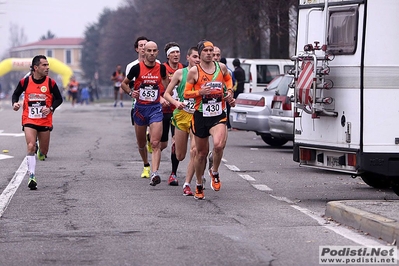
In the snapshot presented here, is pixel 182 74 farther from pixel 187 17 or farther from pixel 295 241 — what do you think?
pixel 187 17

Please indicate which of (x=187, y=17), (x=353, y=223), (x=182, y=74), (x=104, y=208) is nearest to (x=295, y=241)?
(x=353, y=223)

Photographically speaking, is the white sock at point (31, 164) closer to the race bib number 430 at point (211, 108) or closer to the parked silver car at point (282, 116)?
the race bib number 430 at point (211, 108)

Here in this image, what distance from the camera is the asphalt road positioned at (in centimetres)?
791

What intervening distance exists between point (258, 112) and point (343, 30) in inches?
356

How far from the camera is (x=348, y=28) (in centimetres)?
1119

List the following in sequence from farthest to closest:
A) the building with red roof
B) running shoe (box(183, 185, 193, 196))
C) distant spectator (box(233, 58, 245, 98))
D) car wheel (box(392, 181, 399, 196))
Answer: the building with red roof
distant spectator (box(233, 58, 245, 98))
running shoe (box(183, 185, 193, 196))
car wheel (box(392, 181, 399, 196))

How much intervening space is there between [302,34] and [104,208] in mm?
3433

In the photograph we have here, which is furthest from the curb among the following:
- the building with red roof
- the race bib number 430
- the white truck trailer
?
the building with red roof

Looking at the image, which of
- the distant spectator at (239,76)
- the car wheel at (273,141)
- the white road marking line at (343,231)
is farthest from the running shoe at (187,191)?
the distant spectator at (239,76)

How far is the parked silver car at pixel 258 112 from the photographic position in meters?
20.1

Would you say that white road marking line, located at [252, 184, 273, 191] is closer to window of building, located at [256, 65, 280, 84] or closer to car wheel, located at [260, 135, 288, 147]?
car wheel, located at [260, 135, 288, 147]

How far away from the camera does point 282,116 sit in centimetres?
1859

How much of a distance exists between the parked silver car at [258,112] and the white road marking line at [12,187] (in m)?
5.81

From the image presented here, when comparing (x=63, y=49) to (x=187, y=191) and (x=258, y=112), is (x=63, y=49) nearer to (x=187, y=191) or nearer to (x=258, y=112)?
(x=258, y=112)
